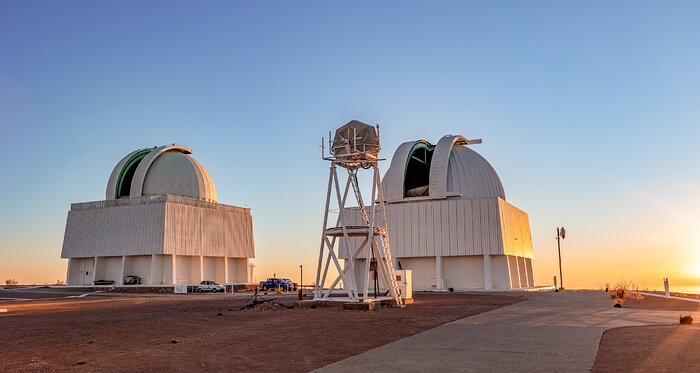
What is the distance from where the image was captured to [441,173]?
49094 mm

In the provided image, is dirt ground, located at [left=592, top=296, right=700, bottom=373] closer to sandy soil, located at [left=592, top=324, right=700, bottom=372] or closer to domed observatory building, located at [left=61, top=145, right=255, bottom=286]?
sandy soil, located at [left=592, top=324, right=700, bottom=372]

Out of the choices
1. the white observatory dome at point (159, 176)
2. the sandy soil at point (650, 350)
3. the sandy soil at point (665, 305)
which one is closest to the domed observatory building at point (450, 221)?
the white observatory dome at point (159, 176)

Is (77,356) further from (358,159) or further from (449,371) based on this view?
(358,159)

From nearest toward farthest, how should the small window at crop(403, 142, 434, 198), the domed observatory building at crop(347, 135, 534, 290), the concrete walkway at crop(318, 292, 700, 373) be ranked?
the concrete walkway at crop(318, 292, 700, 373) → the domed observatory building at crop(347, 135, 534, 290) → the small window at crop(403, 142, 434, 198)

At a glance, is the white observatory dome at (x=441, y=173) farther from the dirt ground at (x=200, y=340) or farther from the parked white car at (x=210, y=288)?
the dirt ground at (x=200, y=340)

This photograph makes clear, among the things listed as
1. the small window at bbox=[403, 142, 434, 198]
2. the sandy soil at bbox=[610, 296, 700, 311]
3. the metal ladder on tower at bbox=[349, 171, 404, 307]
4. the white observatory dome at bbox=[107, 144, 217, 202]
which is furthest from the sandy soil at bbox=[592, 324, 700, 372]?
the white observatory dome at bbox=[107, 144, 217, 202]

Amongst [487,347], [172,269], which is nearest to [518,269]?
[172,269]

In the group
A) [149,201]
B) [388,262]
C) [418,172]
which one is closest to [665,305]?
[388,262]

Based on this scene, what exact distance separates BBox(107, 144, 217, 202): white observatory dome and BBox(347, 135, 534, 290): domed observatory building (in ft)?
54.7

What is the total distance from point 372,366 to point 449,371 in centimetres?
114

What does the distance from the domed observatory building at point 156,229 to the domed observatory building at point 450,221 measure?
1472cm

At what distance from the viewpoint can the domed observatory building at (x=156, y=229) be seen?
Result: 5272cm

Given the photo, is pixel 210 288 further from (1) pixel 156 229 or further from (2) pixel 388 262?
(2) pixel 388 262

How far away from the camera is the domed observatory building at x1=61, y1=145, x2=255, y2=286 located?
52.7 m
